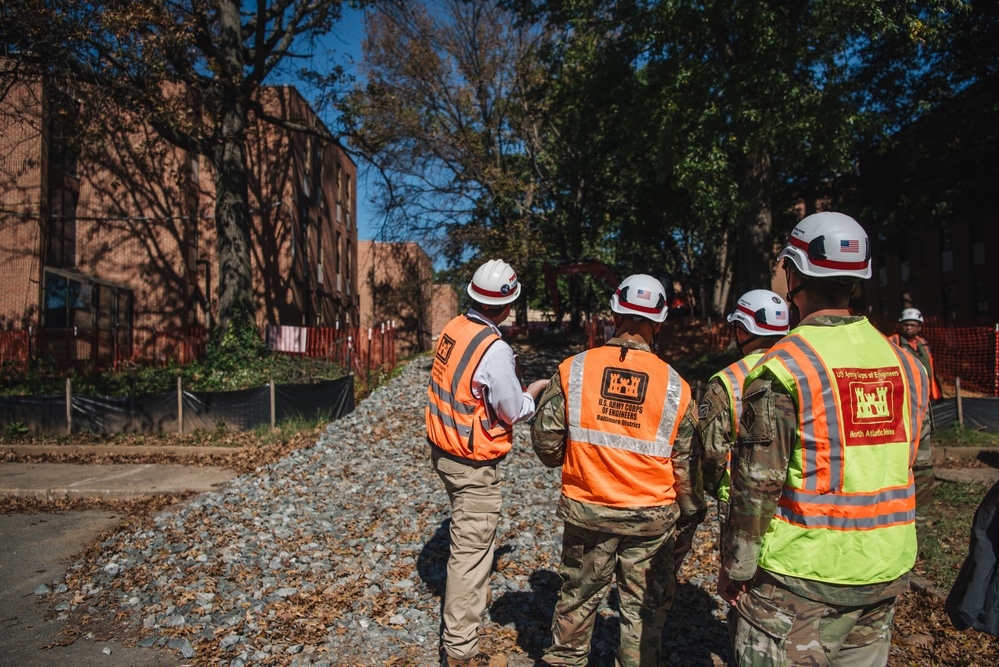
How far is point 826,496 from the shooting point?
2348 mm

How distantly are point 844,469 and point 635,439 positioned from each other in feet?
3.78

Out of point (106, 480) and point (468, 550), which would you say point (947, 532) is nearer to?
point (468, 550)

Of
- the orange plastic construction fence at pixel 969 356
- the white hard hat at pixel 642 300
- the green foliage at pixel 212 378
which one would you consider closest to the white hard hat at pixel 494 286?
the white hard hat at pixel 642 300

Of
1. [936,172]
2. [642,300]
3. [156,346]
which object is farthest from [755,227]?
[156,346]

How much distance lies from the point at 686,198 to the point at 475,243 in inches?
391

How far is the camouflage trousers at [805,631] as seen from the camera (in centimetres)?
232

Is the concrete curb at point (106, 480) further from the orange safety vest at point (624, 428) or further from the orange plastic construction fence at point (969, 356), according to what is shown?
the orange plastic construction fence at point (969, 356)

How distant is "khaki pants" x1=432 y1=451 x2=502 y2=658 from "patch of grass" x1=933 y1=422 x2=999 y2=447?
9277 mm

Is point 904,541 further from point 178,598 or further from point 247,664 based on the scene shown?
point 178,598

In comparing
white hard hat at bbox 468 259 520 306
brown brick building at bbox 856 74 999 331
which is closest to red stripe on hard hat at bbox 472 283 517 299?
white hard hat at bbox 468 259 520 306

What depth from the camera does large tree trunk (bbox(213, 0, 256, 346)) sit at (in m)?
16.3

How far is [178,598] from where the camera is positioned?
16.4ft

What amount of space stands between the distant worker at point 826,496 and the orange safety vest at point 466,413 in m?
1.81

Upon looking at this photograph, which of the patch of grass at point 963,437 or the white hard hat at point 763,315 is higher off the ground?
the white hard hat at point 763,315
